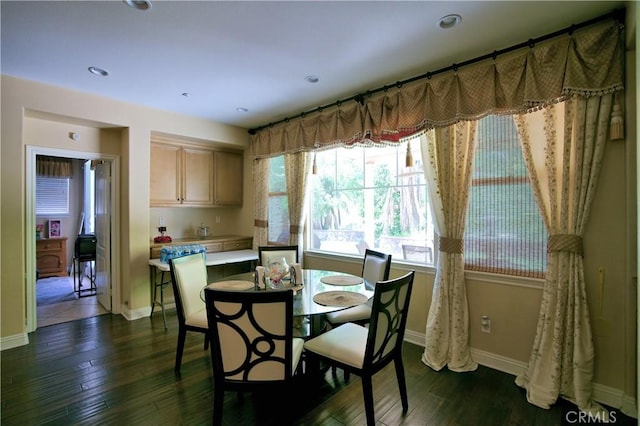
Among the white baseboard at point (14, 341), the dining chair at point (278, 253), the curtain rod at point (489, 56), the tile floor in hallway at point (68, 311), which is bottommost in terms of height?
the tile floor in hallway at point (68, 311)

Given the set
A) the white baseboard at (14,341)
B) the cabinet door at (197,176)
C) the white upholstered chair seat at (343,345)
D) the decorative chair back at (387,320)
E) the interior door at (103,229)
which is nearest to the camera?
the decorative chair back at (387,320)

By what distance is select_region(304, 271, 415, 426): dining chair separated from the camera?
1.75 meters

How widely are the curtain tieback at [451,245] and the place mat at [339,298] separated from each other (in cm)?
93

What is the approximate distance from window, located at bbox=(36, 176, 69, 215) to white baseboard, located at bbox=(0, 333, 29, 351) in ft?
13.4

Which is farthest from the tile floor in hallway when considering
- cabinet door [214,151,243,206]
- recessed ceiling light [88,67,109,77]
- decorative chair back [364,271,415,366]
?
decorative chair back [364,271,415,366]

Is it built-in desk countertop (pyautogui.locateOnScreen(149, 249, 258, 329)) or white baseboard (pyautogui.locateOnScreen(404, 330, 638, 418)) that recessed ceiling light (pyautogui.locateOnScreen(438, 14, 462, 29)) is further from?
built-in desk countertop (pyautogui.locateOnScreen(149, 249, 258, 329))

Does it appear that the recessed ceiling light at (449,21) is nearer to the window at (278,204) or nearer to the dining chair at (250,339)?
the dining chair at (250,339)

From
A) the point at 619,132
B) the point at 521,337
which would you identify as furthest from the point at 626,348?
the point at 619,132

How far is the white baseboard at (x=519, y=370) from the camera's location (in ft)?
6.23

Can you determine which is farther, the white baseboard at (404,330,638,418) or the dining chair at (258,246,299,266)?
the dining chair at (258,246,299,266)

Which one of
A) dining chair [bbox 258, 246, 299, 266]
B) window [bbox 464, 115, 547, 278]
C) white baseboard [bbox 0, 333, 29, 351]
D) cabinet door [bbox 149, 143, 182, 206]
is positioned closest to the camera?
window [bbox 464, 115, 547, 278]

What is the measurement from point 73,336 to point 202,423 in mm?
2242

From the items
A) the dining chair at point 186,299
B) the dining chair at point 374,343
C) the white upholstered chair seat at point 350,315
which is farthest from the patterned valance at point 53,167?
the dining chair at point 374,343

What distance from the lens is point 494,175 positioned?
2469mm
